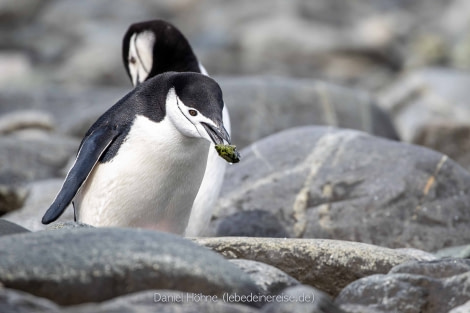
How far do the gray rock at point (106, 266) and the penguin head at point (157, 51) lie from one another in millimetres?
3322

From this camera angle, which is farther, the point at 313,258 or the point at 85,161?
the point at 85,161

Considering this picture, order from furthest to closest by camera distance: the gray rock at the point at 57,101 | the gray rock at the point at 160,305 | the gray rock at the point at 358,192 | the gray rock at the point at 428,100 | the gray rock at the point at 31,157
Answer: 1. the gray rock at the point at 428,100
2. the gray rock at the point at 57,101
3. the gray rock at the point at 31,157
4. the gray rock at the point at 358,192
5. the gray rock at the point at 160,305

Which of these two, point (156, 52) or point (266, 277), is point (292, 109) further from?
point (266, 277)

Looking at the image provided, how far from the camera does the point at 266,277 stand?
167 inches

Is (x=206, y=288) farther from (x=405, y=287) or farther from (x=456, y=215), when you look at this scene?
(x=456, y=215)

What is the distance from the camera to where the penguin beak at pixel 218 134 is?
193 inches

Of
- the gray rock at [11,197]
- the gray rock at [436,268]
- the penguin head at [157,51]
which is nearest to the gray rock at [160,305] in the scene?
the gray rock at [436,268]

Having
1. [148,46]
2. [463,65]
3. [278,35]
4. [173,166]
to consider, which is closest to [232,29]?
[278,35]

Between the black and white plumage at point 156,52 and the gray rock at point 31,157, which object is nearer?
the black and white plumage at point 156,52

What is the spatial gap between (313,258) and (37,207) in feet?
11.4

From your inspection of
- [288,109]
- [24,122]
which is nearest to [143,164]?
[288,109]

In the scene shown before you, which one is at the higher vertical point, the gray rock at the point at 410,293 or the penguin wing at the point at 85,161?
the penguin wing at the point at 85,161

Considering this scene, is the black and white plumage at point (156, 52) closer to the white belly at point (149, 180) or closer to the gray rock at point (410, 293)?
the white belly at point (149, 180)

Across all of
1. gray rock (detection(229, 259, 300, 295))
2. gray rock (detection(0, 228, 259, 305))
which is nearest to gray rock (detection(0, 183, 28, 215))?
gray rock (detection(229, 259, 300, 295))
